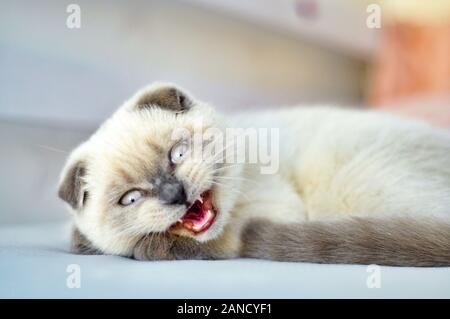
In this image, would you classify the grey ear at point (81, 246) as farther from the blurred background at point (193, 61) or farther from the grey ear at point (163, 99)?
the grey ear at point (163, 99)

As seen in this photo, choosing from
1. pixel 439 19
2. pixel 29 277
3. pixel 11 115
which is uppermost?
pixel 439 19

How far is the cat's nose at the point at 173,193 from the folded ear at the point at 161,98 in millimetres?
325

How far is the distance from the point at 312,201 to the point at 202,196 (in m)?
0.43

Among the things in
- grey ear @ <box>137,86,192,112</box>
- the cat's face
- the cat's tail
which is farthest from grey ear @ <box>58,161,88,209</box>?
the cat's tail

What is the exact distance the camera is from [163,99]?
1643 millimetres

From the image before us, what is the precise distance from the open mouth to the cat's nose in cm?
8

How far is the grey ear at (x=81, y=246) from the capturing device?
1601 millimetres

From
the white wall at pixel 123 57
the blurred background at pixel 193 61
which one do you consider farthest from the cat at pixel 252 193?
the white wall at pixel 123 57

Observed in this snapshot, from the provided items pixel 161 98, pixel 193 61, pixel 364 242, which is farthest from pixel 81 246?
pixel 193 61

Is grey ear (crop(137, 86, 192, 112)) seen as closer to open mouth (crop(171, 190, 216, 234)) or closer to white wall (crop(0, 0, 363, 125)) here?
open mouth (crop(171, 190, 216, 234))
